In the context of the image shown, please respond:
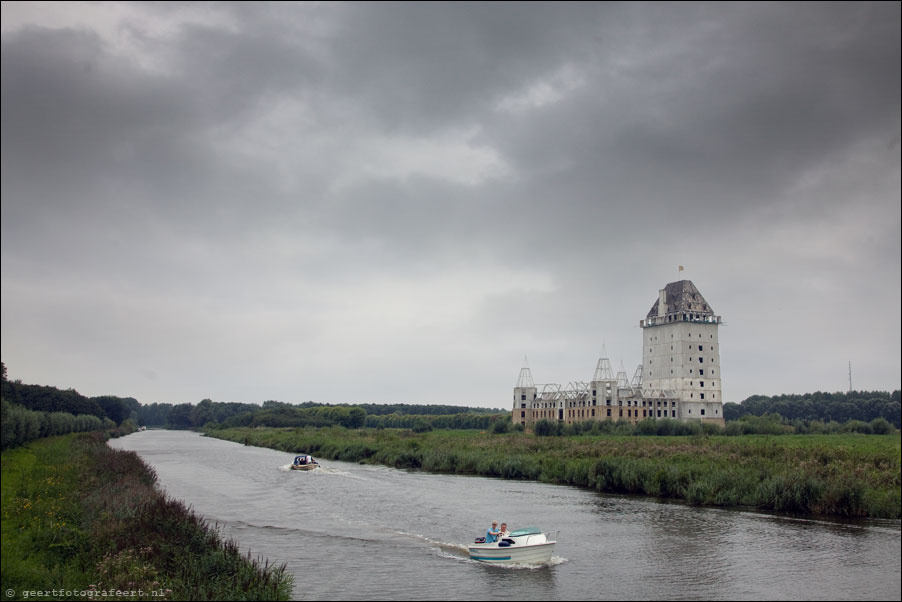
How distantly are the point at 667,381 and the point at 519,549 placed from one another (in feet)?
440

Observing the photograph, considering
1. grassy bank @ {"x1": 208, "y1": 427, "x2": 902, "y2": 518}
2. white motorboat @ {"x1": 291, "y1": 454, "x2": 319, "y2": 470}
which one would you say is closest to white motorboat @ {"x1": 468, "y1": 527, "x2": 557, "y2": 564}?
grassy bank @ {"x1": 208, "y1": 427, "x2": 902, "y2": 518}

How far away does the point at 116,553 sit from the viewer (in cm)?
2398

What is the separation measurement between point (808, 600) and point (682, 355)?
441 ft

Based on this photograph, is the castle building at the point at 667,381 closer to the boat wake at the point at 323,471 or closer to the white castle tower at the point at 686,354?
the white castle tower at the point at 686,354

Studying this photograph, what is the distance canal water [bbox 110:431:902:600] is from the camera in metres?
25.6

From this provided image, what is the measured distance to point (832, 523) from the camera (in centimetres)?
3862

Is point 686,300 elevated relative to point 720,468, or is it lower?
elevated

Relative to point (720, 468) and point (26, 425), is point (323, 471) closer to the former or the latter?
point (26, 425)

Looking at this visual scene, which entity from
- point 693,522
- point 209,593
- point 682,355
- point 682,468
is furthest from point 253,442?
point 209,593

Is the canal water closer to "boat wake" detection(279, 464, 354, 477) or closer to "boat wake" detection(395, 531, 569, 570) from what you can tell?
"boat wake" detection(395, 531, 569, 570)

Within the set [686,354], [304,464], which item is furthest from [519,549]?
[686,354]

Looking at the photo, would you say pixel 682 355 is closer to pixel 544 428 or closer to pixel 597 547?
pixel 544 428

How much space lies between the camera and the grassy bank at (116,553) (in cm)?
2075

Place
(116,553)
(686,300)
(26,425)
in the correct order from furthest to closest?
(686,300), (26,425), (116,553)
